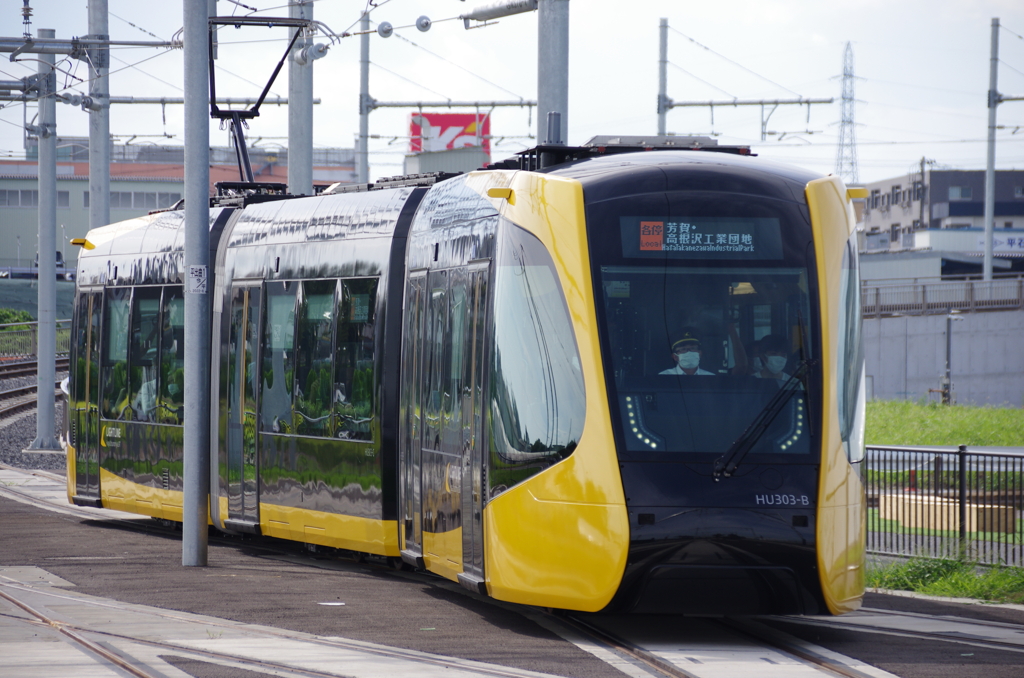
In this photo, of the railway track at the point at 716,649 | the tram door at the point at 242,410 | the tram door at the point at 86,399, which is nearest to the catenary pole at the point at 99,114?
the tram door at the point at 86,399

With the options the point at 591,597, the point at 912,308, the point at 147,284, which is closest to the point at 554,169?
the point at 591,597

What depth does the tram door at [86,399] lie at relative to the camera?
49.8ft

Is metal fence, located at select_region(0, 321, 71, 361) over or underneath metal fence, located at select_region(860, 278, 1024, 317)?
underneath

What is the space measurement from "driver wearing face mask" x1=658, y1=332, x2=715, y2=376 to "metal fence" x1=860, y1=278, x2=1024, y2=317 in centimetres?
3823

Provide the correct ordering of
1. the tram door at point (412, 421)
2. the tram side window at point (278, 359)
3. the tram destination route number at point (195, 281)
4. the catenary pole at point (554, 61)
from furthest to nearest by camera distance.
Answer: the catenary pole at point (554, 61) < the tram side window at point (278, 359) < the tram destination route number at point (195, 281) < the tram door at point (412, 421)

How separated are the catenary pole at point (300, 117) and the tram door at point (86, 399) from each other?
11.3ft

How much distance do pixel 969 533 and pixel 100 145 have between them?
17429 millimetres

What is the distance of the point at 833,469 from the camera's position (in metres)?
8.15

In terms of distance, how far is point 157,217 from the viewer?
48.5 ft

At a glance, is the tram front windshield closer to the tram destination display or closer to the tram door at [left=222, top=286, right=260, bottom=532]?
the tram destination display

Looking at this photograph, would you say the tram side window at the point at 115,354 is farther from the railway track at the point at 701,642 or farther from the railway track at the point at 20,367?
the railway track at the point at 20,367

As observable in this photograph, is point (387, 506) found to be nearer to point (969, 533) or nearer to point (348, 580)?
point (348, 580)

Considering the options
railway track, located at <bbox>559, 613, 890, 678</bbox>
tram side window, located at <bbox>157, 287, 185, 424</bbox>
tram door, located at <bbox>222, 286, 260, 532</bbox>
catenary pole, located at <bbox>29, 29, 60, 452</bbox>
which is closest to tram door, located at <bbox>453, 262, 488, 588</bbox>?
railway track, located at <bbox>559, 613, 890, 678</bbox>

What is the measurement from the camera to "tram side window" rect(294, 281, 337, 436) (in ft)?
38.0
